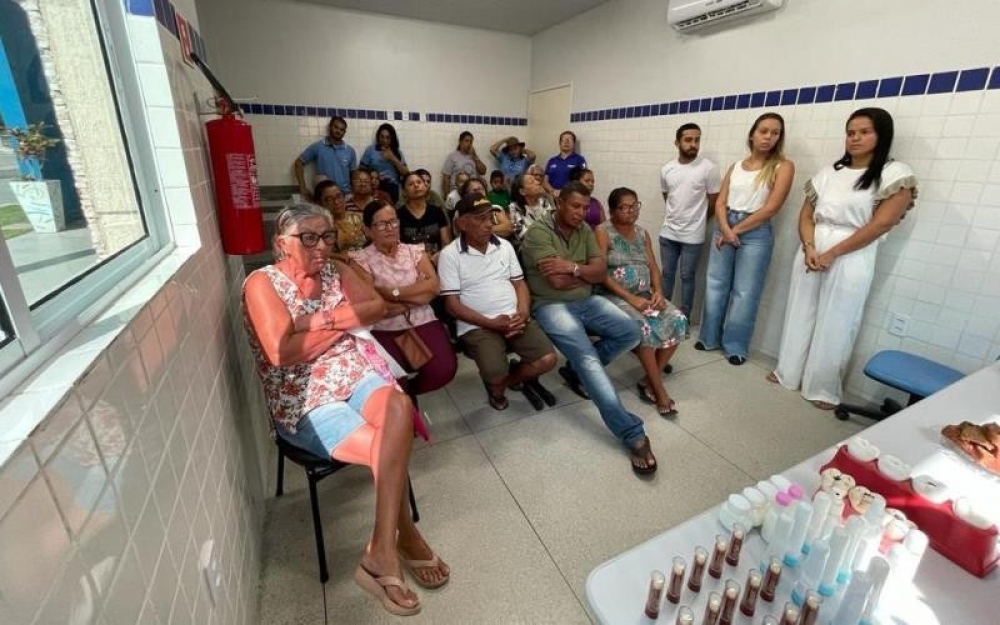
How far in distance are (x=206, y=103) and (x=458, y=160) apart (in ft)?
12.1

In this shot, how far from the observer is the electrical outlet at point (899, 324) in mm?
2467

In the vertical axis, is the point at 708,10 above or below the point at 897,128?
above

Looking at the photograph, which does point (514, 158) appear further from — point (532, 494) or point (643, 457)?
point (532, 494)

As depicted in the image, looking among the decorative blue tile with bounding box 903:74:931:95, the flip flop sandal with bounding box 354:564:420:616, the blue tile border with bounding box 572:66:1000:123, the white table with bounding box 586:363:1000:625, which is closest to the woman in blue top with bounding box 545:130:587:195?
the blue tile border with bounding box 572:66:1000:123

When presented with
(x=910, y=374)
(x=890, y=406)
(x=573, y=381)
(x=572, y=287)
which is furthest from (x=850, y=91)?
(x=573, y=381)

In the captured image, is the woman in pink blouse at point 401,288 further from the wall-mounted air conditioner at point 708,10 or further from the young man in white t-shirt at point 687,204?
the wall-mounted air conditioner at point 708,10

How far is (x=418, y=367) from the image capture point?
204 cm

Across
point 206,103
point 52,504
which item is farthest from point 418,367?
point 52,504

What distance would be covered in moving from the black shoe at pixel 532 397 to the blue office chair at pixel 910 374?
1.64 meters

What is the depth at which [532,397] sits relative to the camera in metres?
2.57

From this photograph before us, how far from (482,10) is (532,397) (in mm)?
4056

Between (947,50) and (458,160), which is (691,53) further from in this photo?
(458,160)

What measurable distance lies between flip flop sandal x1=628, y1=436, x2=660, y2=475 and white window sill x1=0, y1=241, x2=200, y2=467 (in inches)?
74.0

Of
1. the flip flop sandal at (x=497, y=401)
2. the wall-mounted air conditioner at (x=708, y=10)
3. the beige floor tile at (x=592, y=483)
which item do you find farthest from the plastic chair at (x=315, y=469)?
the wall-mounted air conditioner at (x=708, y=10)
